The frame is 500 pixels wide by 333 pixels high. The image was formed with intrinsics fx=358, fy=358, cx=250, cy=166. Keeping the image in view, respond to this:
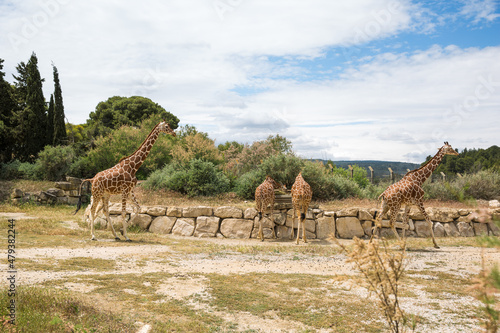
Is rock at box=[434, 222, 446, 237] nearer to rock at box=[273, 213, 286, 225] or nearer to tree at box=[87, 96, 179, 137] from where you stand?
rock at box=[273, 213, 286, 225]

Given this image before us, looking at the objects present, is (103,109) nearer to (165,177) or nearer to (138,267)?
(165,177)

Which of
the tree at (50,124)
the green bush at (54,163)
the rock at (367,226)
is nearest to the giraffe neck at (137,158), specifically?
the rock at (367,226)

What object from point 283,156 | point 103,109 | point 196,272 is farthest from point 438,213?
point 103,109

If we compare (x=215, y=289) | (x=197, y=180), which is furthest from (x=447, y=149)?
(x=197, y=180)

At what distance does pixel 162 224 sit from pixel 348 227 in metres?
6.44

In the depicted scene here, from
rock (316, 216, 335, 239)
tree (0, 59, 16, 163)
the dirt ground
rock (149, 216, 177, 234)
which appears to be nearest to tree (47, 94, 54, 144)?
tree (0, 59, 16, 163)

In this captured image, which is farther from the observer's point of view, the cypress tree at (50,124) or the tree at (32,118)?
the cypress tree at (50,124)

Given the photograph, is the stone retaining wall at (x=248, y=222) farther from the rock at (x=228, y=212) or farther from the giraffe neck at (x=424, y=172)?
the giraffe neck at (x=424, y=172)

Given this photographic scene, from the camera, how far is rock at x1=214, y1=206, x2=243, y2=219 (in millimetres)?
12359

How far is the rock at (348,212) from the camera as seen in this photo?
12262mm

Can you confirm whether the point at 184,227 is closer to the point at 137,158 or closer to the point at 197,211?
the point at 197,211

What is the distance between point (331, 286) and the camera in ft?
20.8

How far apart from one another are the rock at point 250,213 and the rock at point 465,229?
24.2 ft

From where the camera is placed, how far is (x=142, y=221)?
41.4 feet
